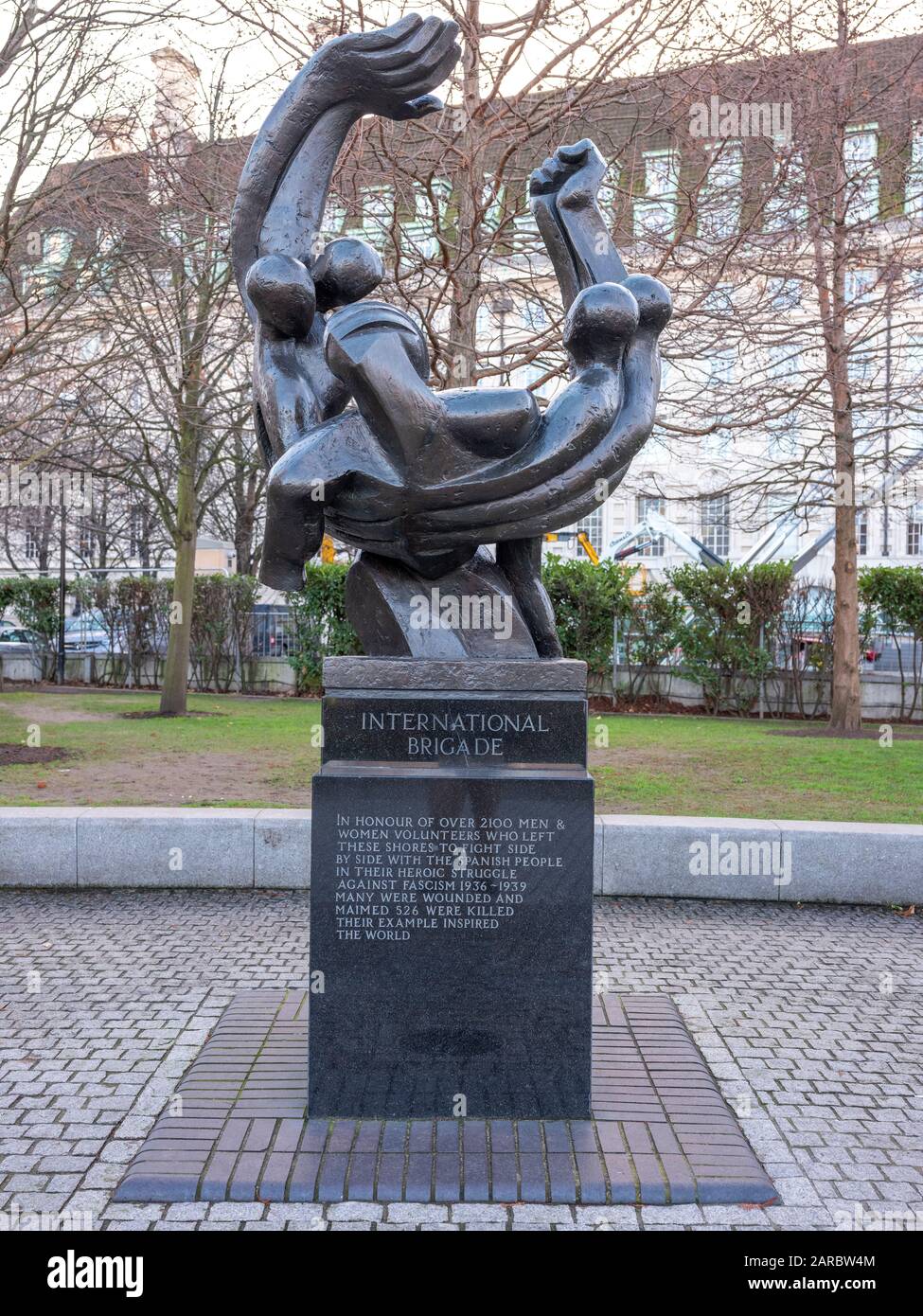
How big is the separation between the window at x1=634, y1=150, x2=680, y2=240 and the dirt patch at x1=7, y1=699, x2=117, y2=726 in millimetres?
9670

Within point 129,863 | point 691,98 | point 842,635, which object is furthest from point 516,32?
point 842,635

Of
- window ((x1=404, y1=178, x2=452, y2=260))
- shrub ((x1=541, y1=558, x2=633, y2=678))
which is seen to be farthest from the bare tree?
shrub ((x1=541, y1=558, x2=633, y2=678))

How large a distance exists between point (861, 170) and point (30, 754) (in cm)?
1195

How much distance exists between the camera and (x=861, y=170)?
1380 cm

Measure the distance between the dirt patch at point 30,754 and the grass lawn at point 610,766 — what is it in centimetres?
19

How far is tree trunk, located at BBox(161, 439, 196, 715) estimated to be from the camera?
16688 millimetres

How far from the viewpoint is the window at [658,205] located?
34.4 feet

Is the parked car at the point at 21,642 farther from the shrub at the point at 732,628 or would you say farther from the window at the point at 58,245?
the shrub at the point at 732,628

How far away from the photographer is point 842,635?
50.7 feet

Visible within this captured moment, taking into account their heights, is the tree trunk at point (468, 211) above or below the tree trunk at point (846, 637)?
above

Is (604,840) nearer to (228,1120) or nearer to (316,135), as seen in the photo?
(228,1120)

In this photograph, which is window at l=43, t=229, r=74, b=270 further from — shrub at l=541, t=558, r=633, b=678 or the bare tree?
shrub at l=541, t=558, r=633, b=678

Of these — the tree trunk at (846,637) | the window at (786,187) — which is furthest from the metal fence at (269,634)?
the window at (786,187)

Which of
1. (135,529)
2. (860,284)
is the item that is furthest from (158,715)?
(135,529)
